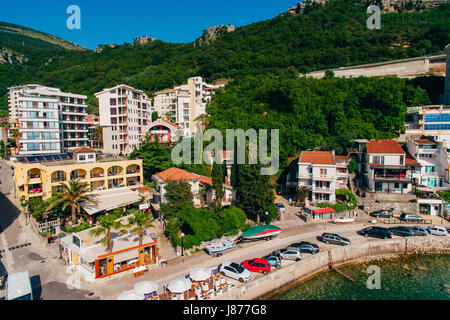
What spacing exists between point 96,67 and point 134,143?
180 feet

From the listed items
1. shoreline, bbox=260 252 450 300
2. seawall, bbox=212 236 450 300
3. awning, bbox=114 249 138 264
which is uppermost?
awning, bbox=114 249 138 264

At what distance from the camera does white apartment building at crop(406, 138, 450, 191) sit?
3139 centimetres

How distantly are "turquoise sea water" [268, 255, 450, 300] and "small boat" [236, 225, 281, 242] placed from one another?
178 inches

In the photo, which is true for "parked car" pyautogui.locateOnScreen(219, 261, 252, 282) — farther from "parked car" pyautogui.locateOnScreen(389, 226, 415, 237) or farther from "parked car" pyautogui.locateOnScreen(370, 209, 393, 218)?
"parked car" pyautogui.locateOnScreen(370, 209, 393, 218)

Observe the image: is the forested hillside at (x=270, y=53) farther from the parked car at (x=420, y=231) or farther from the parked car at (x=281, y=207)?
the parked car at (x=420, y=231)

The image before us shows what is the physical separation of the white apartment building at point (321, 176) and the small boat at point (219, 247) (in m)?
13.1

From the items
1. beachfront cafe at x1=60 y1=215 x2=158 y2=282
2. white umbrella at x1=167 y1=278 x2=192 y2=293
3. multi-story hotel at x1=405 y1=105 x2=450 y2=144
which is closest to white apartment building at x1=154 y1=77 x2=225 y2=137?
multi-story hotel at x1=405 y1=105 x2=450 y2=144

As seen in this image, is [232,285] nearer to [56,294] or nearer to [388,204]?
[56,294]

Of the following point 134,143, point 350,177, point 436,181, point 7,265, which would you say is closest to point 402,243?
point 350,177

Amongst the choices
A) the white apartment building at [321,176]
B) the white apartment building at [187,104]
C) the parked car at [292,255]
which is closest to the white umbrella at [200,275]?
the parked car at [292,255]

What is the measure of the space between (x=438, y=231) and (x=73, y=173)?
119 ft

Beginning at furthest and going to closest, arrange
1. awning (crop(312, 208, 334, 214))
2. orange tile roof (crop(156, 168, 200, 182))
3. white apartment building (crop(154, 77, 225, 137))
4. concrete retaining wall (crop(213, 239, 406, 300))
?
white apartment building (crop(154, 77, 225, 137)), awning (crop(312, 208, 334, 214)), orange tile roof (crop(156, 168, 200, 182)), concrete retaining wall (crop(213, 239, 406, 300))

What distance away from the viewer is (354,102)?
4459cm

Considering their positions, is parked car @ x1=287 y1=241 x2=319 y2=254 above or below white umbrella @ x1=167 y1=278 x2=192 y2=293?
below
